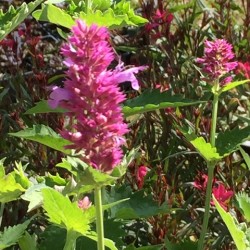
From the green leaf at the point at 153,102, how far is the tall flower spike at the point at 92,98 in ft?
1.65

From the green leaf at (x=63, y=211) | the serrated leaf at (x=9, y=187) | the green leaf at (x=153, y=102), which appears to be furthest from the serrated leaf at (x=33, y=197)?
the green leaf at (x=153, y=102)

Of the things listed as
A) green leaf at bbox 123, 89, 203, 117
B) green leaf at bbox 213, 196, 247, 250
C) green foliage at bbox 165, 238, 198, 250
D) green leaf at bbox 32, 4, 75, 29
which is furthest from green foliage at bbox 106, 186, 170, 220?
green leaf at bbox 32, 4, 75, 29

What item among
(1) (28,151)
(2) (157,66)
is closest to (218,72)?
(1) (28,151)

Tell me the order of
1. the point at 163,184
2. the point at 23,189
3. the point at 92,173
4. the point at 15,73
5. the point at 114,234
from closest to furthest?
1. the point at 92,173
2. the point at 23,189
3. the point at 114,234
4. the point at 163,184
5. the point at 15,73

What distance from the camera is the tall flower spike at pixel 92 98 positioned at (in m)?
1.37

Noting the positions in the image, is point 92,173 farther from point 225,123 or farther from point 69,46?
point 225,123

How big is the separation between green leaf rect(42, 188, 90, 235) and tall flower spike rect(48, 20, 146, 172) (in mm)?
99

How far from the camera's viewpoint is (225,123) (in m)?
3.31

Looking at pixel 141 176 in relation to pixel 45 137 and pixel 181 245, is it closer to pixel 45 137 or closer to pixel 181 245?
pixel 181 245

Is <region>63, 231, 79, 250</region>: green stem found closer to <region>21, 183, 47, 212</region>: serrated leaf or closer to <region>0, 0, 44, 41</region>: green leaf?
<region>21, 183, 47, 212</region>: serrated leaf

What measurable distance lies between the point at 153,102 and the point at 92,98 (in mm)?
661

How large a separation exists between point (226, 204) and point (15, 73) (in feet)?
5.43

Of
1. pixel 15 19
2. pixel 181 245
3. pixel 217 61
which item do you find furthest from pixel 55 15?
pixel 181 245

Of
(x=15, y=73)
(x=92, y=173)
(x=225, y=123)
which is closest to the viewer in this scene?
(x=92, y=173)
